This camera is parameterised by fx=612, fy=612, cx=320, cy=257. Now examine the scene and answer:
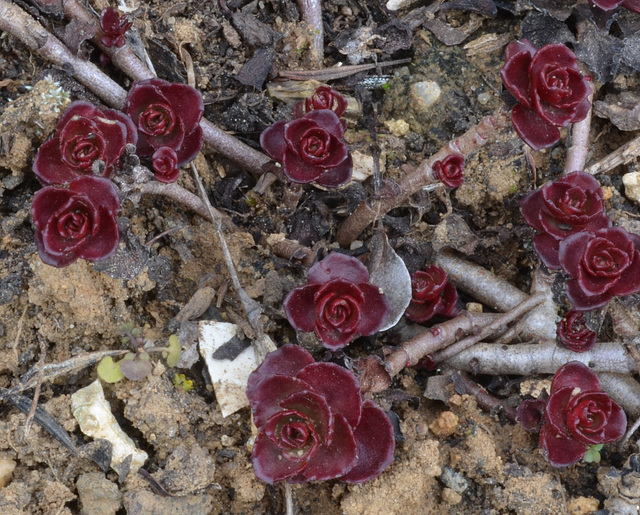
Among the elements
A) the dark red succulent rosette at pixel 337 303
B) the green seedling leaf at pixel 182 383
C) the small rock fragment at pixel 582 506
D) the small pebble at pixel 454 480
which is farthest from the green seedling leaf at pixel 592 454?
the green seedling leaf at pixel 182 383

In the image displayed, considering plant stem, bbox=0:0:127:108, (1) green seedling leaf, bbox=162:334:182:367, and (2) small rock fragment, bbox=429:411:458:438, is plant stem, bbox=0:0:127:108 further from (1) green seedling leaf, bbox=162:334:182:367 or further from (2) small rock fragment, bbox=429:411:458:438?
(2) small rock fragment, bbox=429:411:458:438

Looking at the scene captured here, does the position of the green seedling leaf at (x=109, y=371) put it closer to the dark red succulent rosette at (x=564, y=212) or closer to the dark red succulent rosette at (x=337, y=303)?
Result: the dark red succulent rosette at (x=337, y=303)

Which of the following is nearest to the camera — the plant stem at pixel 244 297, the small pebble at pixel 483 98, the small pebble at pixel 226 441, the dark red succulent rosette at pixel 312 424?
the dark red succulent rosette at pixel 312 424

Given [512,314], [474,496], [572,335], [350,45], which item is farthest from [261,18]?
[474,496]

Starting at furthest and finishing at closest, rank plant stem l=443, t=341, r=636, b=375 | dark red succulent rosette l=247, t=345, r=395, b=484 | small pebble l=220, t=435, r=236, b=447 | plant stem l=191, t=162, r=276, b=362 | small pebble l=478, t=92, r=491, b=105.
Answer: small pebble l=478, t=92, r=491, b=105, plant stem l=443, t=341, r=636, b=375, plant stem l=191, t=162, r=276, b=362, small pebble l=220, t=435, r=236, b=447, dark red succulent rosette l=247, t=345, r=395, b=484

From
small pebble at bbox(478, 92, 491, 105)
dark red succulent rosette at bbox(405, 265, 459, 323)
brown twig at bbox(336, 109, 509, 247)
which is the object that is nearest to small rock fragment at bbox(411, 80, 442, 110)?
small pebble at bbox(478, 92, 491, 105)

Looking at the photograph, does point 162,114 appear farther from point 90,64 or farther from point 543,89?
point 543,89
